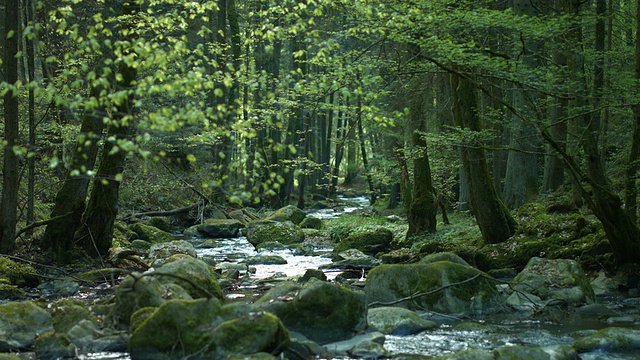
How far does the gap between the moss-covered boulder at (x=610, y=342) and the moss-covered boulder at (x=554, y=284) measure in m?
2.17

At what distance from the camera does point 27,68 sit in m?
14.4

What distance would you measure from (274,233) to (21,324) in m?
13.3

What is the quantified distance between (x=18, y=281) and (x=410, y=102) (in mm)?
11689

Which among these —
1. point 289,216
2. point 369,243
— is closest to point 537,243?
point 369,243

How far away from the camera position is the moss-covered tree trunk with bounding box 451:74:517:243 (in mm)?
13750

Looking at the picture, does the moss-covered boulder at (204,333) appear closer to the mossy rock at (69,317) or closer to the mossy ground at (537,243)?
the mossy rock at (69,317)

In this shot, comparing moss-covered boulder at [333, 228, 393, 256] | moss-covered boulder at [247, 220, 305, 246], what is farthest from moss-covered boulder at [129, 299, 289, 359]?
moss-covered boulder at [247, 220, 305, 246]

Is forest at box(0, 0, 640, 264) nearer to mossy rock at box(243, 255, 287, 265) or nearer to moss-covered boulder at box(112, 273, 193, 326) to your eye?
moss-covered boulder at box(112, 273, 193, 326)

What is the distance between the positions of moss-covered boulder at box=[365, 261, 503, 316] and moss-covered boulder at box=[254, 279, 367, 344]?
1.85m

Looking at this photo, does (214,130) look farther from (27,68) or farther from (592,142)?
(27,68)

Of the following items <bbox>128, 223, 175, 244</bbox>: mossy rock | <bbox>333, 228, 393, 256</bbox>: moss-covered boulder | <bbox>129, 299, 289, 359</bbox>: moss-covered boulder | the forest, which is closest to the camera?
<bbox>129, 299, 289, 359</bbox>: moss-covered boulder

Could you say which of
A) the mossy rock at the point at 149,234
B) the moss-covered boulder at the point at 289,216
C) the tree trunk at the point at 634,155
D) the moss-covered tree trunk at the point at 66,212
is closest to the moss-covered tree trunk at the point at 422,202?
the tree trunk at the point at 634,155

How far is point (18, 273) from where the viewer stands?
11.2 meters

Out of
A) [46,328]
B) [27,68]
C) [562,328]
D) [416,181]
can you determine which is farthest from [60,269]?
[416,181]
